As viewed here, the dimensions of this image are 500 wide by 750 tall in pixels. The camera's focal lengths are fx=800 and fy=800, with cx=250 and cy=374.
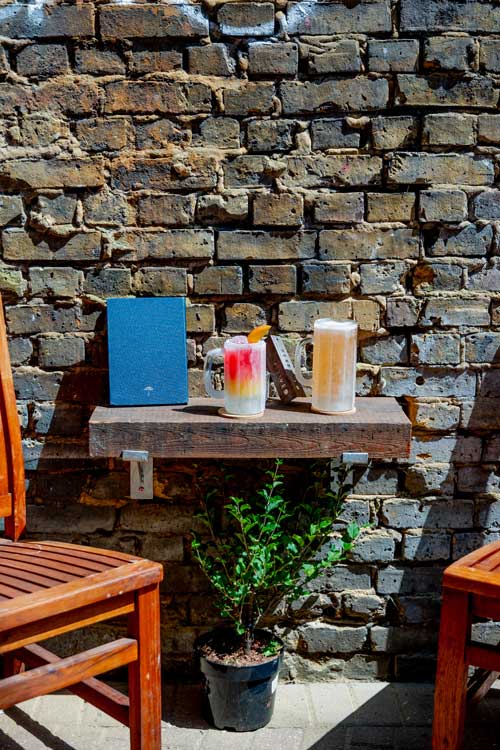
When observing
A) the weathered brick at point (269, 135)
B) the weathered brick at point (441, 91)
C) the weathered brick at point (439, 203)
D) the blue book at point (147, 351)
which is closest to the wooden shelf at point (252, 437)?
the blue book at point (147, 351)

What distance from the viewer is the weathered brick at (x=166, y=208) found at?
7.01 ft

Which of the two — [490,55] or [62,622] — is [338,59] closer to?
[490,55]

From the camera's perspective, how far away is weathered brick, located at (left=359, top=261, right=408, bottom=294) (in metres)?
2.17

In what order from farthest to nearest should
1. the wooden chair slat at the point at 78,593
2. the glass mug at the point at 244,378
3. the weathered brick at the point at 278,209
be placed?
1. the weathered brick at the point at 278,209
2. the glass mug at the point at 244,378
3. the wooden chair slat at the point at 78,593

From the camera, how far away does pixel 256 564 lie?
2053 millimetres

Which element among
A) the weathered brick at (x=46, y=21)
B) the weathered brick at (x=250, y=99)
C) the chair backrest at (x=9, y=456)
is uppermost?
the weathered brick at (x=46, y=21)

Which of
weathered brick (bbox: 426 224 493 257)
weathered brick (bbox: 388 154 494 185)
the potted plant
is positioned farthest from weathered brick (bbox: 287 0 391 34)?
the potted plant

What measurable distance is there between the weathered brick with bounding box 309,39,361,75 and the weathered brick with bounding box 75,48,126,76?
→ 504 mm

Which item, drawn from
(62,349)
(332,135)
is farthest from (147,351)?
(332,135)

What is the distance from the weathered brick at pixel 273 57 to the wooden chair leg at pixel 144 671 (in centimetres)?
133

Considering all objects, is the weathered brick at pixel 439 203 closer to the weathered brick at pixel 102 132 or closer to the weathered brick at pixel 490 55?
the weathered brick at pixel 490 55

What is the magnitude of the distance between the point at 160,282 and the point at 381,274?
60cm

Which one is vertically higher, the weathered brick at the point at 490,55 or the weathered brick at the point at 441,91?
the weathered brick at the point at 490,55

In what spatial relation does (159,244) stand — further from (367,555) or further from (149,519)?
(367,555)
